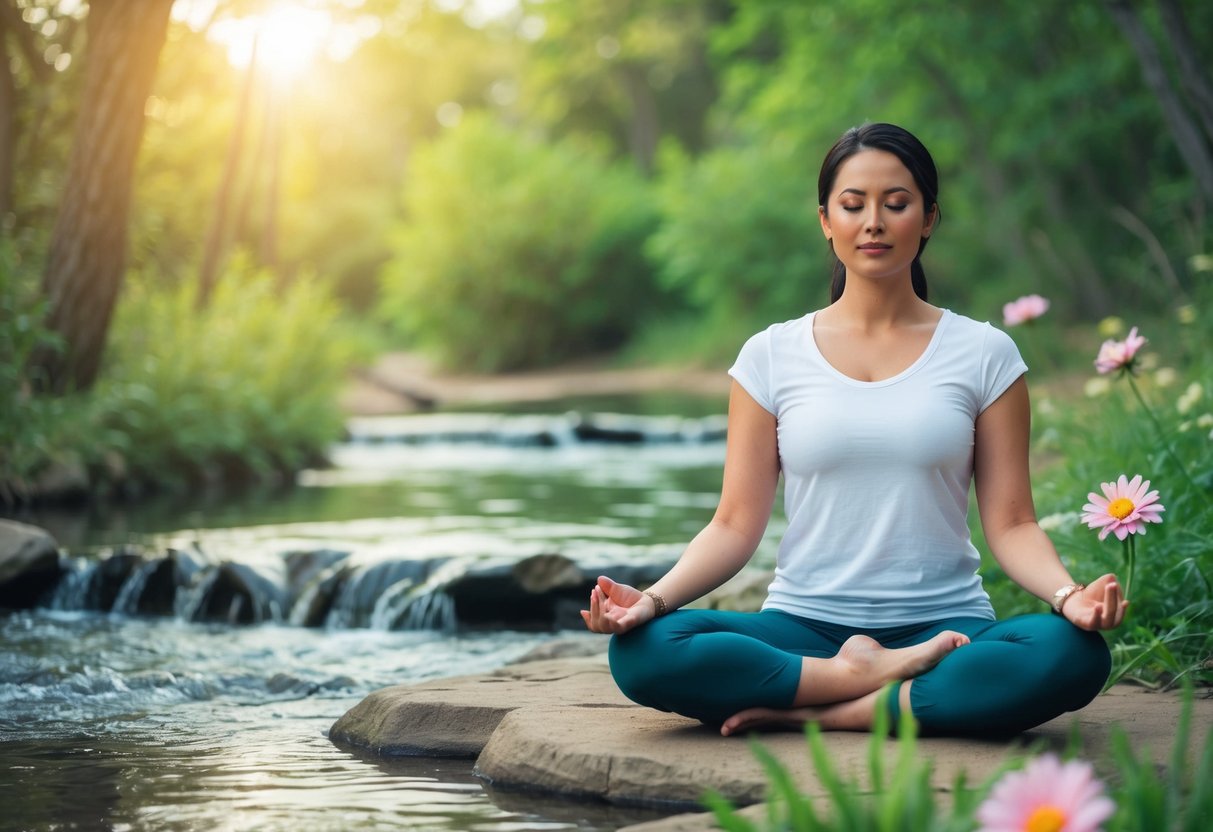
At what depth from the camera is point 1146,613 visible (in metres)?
4.74

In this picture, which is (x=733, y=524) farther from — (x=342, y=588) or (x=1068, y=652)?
(x=342, y=588)

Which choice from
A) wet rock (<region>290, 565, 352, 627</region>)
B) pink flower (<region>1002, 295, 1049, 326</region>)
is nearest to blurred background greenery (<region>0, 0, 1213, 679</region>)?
pink flower (<region>1002, 295, 1049, 326</region>)

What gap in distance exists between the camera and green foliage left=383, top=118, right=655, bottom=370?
3130 cm

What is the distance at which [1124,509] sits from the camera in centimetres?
340

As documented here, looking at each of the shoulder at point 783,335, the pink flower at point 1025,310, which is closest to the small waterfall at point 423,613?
the pink flower at point 1025,310

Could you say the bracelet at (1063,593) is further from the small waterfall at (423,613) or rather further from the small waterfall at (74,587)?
the small waterfall at (74,587)

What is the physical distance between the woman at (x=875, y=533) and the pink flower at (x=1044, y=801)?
112 cm

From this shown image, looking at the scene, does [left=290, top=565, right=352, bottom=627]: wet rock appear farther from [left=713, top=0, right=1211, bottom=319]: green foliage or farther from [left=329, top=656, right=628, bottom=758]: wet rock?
[left=713, top=0, right=1211, bottom=319]: green foliage

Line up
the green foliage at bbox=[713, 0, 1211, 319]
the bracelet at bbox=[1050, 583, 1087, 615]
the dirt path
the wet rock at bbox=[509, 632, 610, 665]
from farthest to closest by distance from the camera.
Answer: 1. the dirt path
2. the green foliage at bbox=[713, 0, 1211, 319]
3. the wet rock at bbox=[509, 632, 610, 665]
4. the bracelet at bbox=[1050, 583, 1087, 615]

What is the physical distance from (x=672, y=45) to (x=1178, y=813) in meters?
35.7

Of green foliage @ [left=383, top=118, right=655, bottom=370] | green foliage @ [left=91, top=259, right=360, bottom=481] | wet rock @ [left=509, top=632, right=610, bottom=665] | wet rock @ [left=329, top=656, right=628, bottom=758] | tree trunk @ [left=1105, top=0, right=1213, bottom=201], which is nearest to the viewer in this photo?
wet rock @ [left=329, top=656, right=628, bottom=758]

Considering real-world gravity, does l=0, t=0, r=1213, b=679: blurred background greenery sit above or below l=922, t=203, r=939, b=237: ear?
above

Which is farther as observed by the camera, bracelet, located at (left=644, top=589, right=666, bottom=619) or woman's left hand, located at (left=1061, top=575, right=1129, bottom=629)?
bracelet, located at (left=644, top=589, right=666, bottom=619)

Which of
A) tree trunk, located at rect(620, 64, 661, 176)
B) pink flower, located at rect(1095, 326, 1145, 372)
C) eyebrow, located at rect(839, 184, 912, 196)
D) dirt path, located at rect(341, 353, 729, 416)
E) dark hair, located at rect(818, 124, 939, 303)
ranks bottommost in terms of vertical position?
pink flower, located at rect(1095, 326, 1145, 372)
